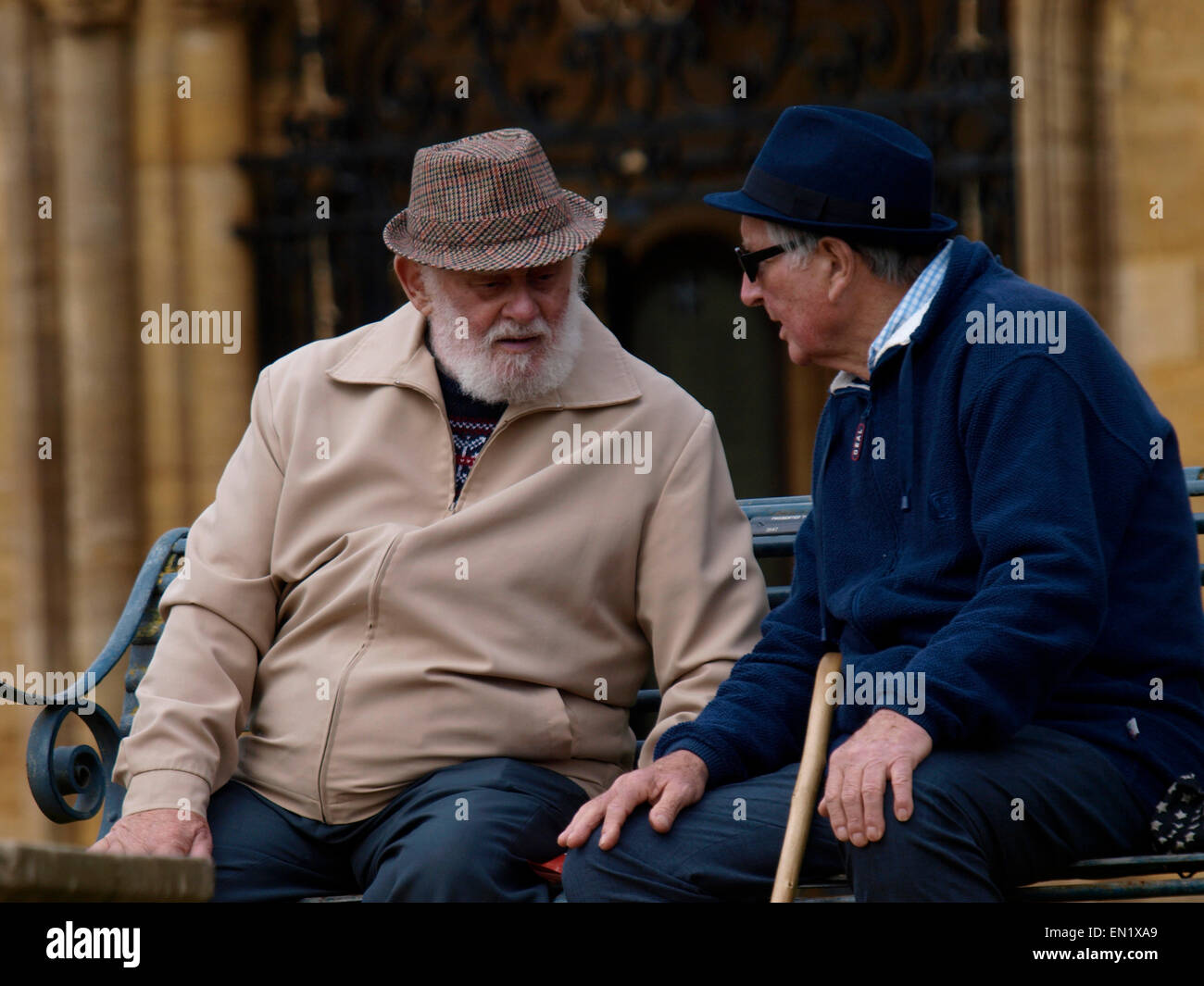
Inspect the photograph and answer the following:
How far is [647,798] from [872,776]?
19.8 inches

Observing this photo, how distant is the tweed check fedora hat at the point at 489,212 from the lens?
368 cm

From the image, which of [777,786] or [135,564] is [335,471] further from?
[135,564]

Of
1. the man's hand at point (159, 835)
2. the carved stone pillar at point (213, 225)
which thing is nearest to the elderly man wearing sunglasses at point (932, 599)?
the man's hand at point (159, 835)

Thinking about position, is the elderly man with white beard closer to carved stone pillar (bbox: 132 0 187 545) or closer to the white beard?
the white beard

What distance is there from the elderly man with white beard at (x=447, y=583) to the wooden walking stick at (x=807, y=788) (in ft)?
0.98

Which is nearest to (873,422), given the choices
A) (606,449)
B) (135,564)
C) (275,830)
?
(606,449)

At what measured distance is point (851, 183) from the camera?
11.0ft

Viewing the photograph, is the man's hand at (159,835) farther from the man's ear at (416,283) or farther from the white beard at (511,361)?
the man's ear at (416,283)

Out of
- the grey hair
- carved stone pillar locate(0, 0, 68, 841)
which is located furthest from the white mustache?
carved stone pillar locate(0, 0, 68, 841)

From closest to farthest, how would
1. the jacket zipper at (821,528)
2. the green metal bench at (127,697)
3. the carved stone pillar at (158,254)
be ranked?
1. the jacket zipper at (821,528)
2. the green metal bench at (127,697)
3. the carved stone pillar at (158,254)

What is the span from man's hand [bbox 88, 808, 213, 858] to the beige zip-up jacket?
0.03 metres

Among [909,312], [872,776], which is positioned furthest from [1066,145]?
[872,776]
